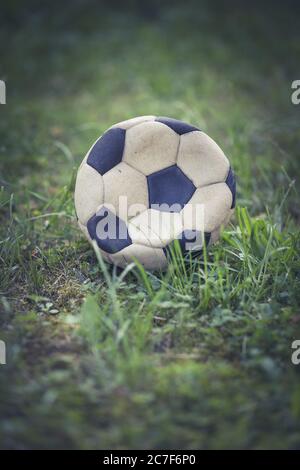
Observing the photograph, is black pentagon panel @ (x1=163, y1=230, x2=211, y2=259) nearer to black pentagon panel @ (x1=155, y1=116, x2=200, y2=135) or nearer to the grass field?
the grass field

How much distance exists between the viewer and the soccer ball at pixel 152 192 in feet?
6.89

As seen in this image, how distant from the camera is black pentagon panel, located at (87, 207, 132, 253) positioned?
2088 millimetres

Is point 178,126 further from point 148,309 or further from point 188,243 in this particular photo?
point 148,309

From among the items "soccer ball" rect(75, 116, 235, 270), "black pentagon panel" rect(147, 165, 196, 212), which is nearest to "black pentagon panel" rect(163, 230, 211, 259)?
"soccer ball" rect(75, 116, 235, 270)

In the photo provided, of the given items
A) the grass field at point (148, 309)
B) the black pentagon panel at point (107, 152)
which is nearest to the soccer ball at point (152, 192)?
the black pentagon panel at point (107, 152)

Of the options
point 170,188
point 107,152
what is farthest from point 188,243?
point 107,152

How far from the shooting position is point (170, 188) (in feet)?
7.34

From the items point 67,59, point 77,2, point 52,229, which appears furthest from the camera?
point 77,2

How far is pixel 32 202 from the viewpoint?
290 centimetres

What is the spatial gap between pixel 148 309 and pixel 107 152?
0.70 meters
